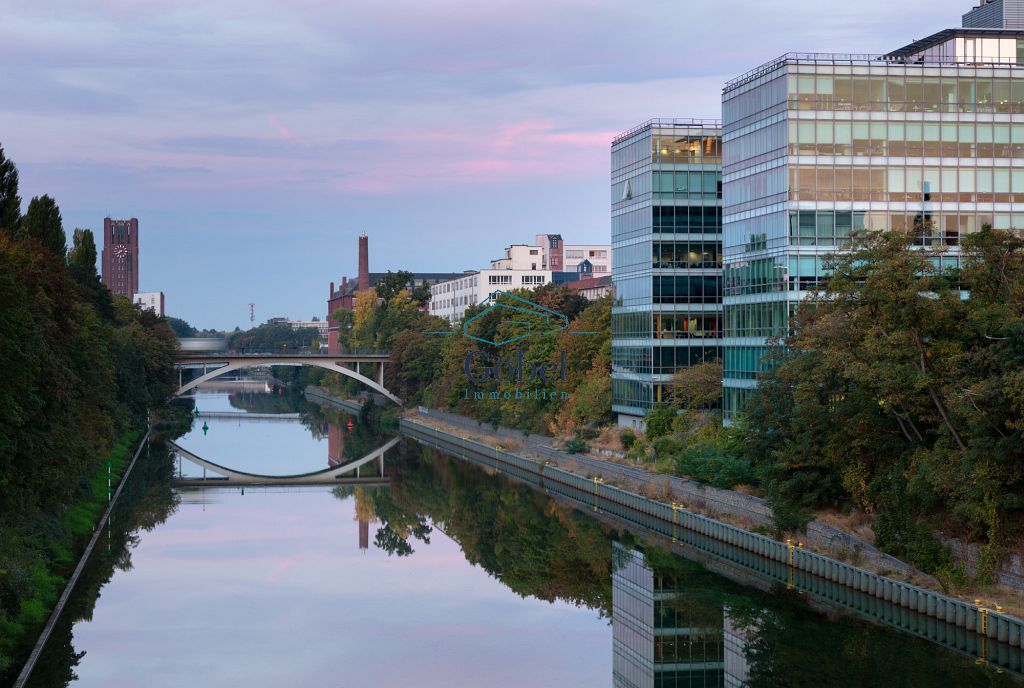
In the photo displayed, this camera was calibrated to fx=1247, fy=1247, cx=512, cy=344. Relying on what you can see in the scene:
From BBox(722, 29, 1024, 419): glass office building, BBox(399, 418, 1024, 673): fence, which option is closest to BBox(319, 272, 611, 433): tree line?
BBox(399, 418, 1024, 673): fence

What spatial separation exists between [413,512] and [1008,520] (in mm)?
37394

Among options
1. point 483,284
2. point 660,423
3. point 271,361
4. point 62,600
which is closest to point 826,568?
point 62,600

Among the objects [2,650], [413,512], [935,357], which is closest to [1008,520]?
[935,357]

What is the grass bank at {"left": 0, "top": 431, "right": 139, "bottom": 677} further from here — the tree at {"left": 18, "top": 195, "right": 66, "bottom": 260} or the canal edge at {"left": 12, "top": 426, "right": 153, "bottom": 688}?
the tree at {"left": 18, "top": 195, "right": 66, "bottom": 260}

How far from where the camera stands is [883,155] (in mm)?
59250

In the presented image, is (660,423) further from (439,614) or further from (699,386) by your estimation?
(439,614)

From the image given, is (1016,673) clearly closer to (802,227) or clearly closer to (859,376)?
(859,376)

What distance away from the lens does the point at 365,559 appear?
54188 millimetres

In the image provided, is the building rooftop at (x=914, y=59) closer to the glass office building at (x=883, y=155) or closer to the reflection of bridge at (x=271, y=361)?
the glass office building at (x=883, y=155)

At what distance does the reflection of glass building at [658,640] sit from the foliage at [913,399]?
249 inches

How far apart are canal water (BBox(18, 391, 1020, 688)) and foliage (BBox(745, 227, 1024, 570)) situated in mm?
4380

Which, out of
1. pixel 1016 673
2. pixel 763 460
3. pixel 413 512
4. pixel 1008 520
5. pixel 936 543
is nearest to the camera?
pixel 1016 673

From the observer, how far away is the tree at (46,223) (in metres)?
74.1

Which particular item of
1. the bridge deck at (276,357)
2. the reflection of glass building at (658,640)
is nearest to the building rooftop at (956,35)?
the reflection of glass building at (658,640)
